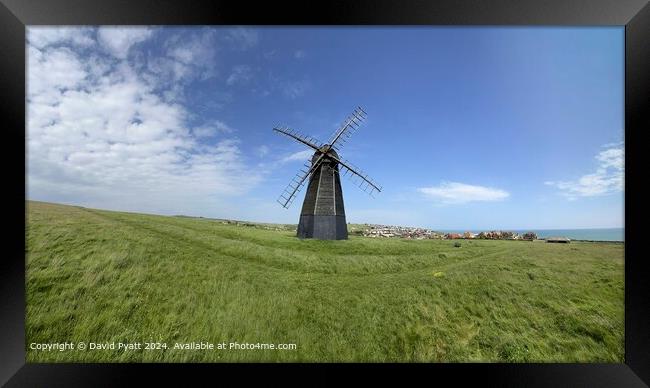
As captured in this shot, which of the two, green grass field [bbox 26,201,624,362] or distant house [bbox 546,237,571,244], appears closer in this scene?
green grass field [bbox 26,201,624,362]

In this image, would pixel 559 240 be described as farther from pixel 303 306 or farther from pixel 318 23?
pixel 318 23

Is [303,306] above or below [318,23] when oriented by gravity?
below

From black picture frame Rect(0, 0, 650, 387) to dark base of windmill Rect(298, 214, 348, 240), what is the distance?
391 inches

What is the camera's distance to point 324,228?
51.5 feet

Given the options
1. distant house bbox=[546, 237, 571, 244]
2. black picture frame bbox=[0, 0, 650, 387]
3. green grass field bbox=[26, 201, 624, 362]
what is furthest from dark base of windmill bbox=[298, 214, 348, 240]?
distant house bbox=[546, 237, 571, 244]

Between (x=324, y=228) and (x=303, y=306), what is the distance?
898cm

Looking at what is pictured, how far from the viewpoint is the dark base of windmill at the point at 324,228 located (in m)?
15.6

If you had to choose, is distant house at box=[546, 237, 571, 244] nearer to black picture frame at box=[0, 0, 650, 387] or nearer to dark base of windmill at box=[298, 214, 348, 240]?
black picture frame at box=[0, 0, 650, 387]

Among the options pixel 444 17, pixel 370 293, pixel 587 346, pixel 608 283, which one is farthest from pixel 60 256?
pixel 608 283

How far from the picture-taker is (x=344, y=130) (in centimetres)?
1728

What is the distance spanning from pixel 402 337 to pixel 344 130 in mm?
13671

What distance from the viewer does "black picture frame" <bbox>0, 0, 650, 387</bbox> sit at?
5391 mm

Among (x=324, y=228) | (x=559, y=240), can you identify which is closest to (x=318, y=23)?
(x=324, y=228)

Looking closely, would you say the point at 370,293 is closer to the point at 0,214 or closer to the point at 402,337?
the point at 402,337
